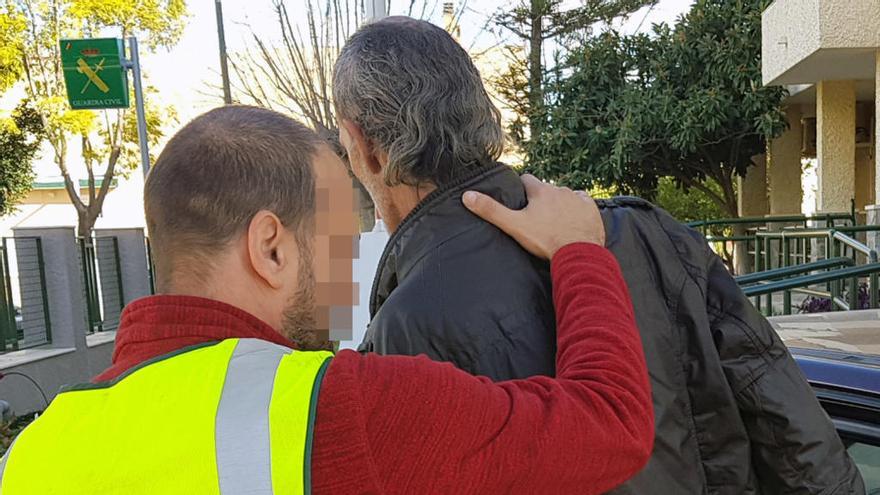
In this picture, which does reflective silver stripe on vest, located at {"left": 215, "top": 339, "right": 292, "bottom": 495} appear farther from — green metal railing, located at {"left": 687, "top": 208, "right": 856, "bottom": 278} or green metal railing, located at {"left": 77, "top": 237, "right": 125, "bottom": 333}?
green metal railing, located at {"left": 77, "top": 237, "right": 125, "bottom": 333}

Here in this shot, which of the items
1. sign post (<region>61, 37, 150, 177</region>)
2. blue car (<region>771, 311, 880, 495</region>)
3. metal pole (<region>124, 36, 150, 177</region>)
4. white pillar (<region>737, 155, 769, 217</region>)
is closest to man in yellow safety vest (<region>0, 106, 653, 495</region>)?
blue car (<region>771, 311, 880, 495</region>)

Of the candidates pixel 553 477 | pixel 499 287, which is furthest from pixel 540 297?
pixel 553 477

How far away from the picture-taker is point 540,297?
135 cm

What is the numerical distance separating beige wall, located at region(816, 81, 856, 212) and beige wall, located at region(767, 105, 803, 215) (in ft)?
10.0

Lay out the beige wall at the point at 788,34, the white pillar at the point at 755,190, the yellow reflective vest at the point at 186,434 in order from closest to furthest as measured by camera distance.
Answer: the yellow reflective vest at the point at 186,434
the beige wall at the point at 788,34
the white pillar at the point at 755,190

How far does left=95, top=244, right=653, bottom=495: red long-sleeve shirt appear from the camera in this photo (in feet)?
3.08

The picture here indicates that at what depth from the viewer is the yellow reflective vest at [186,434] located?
0.88 m

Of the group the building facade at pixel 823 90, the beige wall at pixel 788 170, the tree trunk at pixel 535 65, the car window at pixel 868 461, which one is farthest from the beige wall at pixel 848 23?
the tree trunk at pixel 535 65

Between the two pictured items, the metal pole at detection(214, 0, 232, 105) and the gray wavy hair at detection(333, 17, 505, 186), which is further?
the metal pole at detection(214, 0, 232, 105)

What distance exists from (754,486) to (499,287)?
26.0 inches

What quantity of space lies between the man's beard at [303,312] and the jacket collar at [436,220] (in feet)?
0.68

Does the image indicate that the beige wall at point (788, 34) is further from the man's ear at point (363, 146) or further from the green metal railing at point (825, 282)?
the man's ear at point (363, 146)

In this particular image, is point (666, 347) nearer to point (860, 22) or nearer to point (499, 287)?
point (499, 287)

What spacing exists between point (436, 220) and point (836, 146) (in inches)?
426
